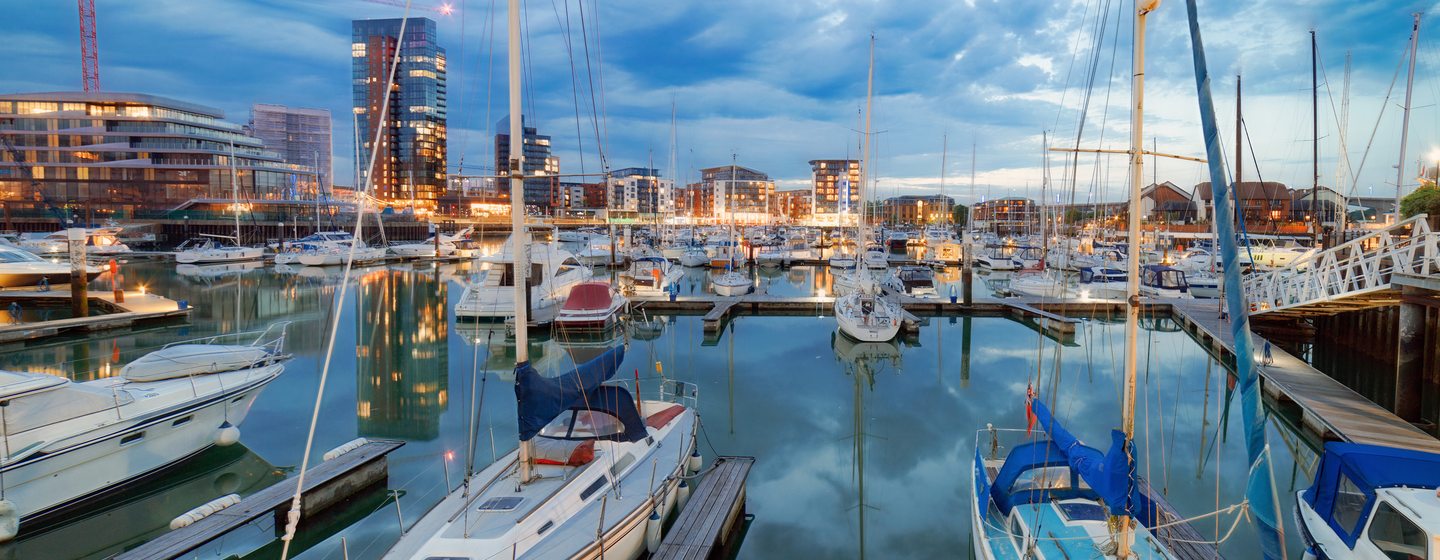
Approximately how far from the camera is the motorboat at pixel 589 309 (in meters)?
28.0

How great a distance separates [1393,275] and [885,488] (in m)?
12.1

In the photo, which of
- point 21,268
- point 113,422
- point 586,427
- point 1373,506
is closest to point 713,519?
point 586,427

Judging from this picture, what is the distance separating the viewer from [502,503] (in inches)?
340

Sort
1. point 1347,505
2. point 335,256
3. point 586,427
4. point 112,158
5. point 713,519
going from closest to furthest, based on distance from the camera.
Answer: point 1347,505 → point 713,519 → point 586,427 → point 335,256 → point 112,158

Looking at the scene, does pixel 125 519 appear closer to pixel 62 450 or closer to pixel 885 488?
pixel 62 450

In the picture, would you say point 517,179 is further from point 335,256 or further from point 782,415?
point 335,256

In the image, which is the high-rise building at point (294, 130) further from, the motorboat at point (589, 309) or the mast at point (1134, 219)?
the mast at point (1134, 219)

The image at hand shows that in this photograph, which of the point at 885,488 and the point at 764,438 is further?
the point at 764,438

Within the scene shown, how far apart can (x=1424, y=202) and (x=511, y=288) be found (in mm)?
49892

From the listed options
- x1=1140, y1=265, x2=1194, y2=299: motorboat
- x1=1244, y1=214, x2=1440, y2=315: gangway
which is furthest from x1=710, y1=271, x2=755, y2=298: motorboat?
x1=1244, y1=214, x2=1440, y2=315: gangway

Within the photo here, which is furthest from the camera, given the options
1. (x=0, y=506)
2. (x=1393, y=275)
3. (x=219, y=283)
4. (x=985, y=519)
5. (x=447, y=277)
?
(x=447, y=277)

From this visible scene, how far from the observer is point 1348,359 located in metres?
22.1

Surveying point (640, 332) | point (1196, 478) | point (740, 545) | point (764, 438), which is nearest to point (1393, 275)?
point (1196, 478)

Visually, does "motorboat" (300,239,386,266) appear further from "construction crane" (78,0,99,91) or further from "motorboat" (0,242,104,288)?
"construction crane" (78,0,99,91)
